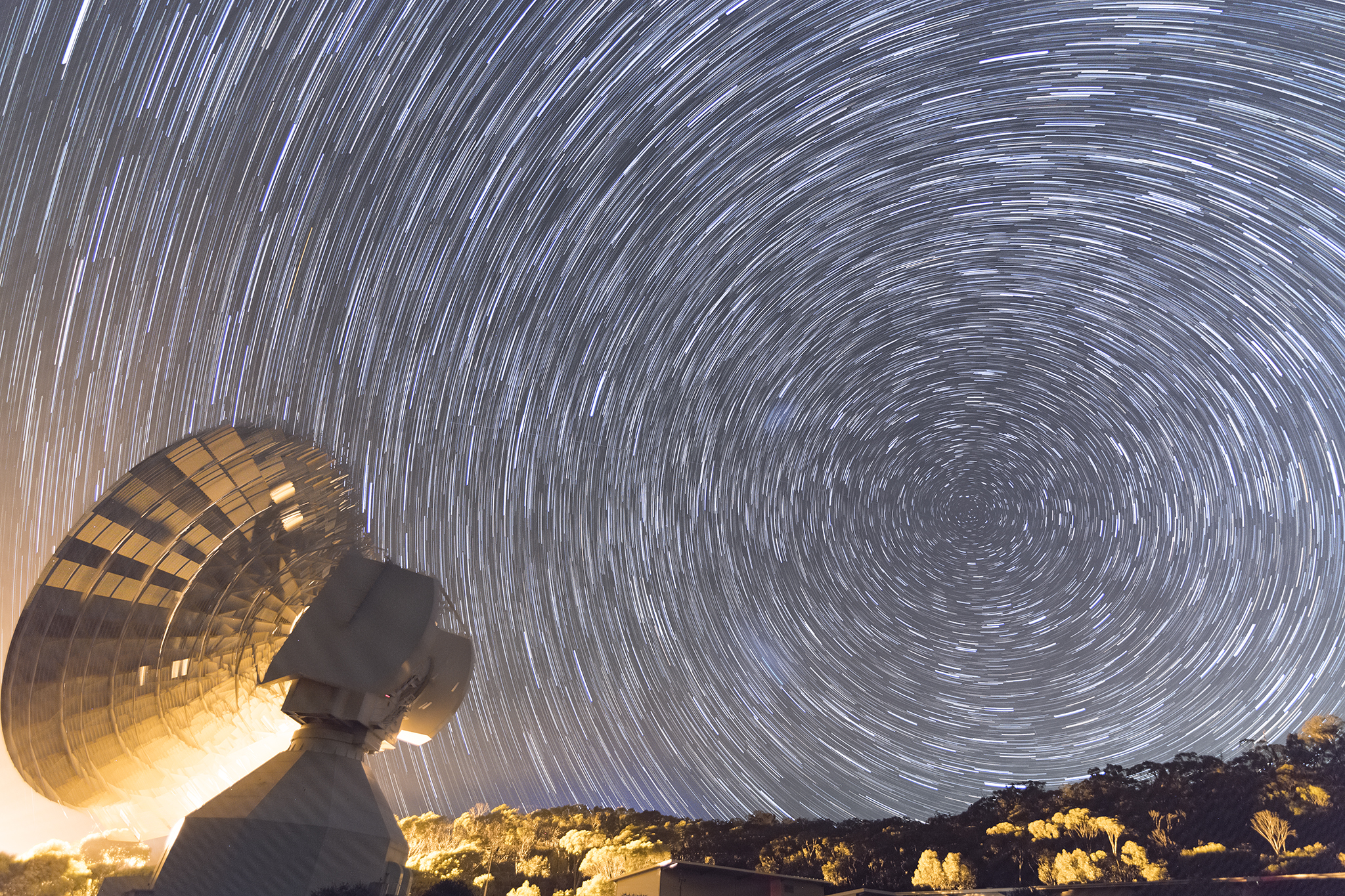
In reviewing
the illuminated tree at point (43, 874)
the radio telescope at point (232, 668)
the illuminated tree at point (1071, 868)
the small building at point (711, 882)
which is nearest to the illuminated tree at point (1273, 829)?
the illuminated tree at point (1071, 868)

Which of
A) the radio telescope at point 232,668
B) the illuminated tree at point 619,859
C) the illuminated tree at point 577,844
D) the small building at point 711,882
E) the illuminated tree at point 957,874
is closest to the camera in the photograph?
the radio telescope at point 232,668

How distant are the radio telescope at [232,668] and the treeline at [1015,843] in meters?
10.6

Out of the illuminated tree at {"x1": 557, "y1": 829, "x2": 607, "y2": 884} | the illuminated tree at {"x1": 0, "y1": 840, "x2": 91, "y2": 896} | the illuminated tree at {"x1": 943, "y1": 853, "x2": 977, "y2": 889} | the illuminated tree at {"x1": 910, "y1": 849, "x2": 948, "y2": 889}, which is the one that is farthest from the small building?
the illuminated tree at {"x1": 0, "y1": 840, "x2": 91, "y2": 896}

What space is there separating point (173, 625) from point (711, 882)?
17.3 meters

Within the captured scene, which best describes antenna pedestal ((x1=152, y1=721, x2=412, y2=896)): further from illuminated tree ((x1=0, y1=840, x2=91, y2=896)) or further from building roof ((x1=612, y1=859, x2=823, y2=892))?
illuminated tree ((x1=0, y1=840, x2=91, y2=896))

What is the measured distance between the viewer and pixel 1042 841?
31266 millimetres

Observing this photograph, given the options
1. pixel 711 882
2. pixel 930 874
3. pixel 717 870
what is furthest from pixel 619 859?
pixel 930 874

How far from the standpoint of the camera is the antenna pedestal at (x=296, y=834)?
14.9m

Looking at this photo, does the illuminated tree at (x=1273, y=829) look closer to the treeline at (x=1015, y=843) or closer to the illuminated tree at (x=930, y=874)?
the treeline at (x=1015, y=843)

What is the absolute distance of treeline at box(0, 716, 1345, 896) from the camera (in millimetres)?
27688

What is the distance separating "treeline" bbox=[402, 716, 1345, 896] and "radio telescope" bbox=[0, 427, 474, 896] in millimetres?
10478

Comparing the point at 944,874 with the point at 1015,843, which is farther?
the point at 1015,843

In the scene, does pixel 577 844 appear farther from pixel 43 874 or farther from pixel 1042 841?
pixel 43 874

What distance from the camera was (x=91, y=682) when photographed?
15.9 metres
